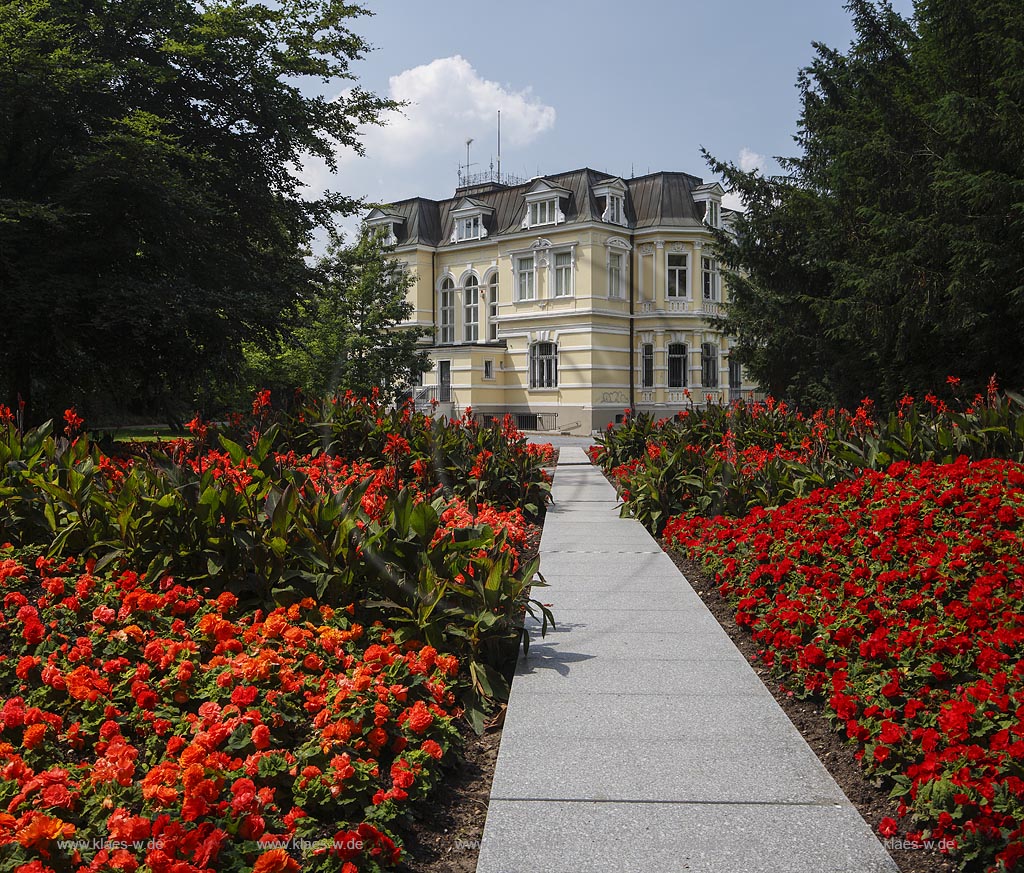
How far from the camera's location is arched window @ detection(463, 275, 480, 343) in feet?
146

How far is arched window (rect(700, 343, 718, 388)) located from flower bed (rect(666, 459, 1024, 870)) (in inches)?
1328

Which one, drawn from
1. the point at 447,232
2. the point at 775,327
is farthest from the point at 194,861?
the point at 447,232

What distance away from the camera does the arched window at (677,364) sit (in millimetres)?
40906

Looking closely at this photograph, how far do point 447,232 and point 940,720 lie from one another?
43.8 meters

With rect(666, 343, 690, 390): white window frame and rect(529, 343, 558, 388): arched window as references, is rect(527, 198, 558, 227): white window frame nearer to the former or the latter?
rect(529, 343, 558, 388): arched window

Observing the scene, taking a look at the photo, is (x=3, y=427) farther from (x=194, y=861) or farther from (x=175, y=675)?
(x=194, y=861)

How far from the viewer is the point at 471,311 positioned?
4519 cm

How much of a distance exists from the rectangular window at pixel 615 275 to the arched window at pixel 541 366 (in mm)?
3827

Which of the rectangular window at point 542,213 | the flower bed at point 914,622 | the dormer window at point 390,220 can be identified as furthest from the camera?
the dormer window at point 390,220

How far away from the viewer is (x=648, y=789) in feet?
12.3

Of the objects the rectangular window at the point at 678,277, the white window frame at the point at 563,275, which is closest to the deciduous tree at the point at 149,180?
the white window frame at the point at 563,275
